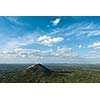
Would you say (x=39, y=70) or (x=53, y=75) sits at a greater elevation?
(x=39, y=70)
